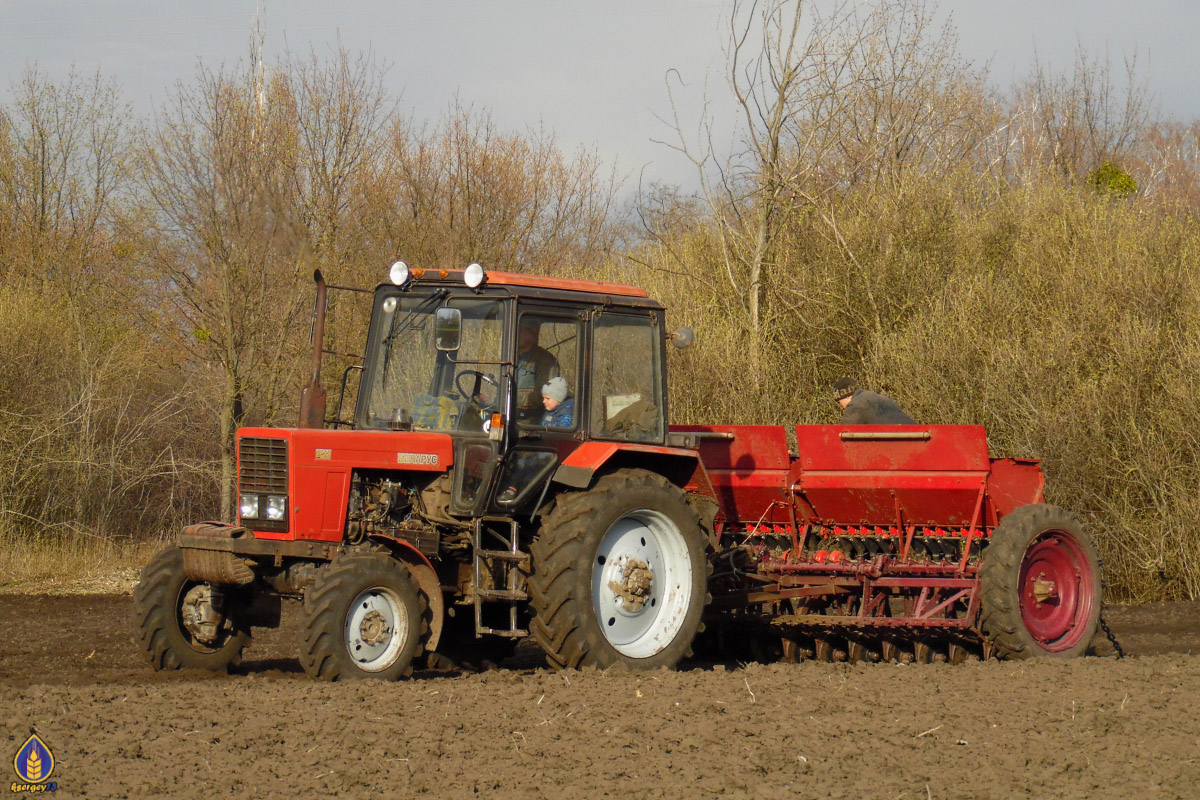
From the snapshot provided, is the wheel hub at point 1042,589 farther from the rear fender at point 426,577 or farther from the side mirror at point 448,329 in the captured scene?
the side mirror at point 448,329

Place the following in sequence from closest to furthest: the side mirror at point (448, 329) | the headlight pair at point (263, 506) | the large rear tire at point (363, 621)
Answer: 1. the large rear tire at point (363, 621)
2. the headlight pair at point (263, 506)
3. the side mirror at point (448, 329)

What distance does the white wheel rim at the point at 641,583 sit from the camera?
6574 mm

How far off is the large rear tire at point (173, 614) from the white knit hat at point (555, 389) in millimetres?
2026

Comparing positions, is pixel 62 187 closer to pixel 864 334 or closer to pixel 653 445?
pixel 864 334

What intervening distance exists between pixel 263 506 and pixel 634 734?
2.37 m

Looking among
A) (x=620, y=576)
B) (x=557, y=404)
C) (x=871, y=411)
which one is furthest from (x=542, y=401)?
(x=871, y=411)

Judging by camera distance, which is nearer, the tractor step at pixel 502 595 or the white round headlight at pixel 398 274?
the tractor step at pixel 502 595

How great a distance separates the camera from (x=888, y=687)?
609 centimetres

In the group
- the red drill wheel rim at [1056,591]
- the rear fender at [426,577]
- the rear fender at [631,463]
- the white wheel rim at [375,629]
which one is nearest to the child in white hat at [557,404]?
the rear fender at [631,463]

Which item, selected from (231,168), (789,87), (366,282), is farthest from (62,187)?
(789,87)

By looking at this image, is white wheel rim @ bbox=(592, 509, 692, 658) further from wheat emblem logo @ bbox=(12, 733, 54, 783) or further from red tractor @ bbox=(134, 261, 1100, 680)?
wheat emblem logo @ bbox=(12, 733, 54, 783)

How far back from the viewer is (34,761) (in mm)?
4410

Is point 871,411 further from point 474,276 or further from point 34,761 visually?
point 34,761

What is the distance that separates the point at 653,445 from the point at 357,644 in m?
2.10
